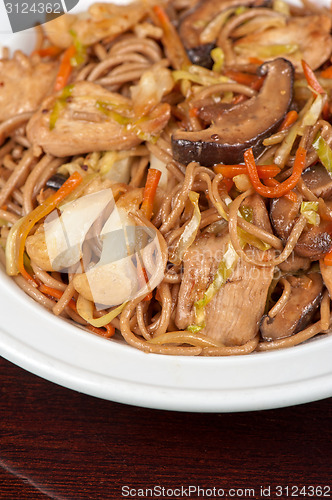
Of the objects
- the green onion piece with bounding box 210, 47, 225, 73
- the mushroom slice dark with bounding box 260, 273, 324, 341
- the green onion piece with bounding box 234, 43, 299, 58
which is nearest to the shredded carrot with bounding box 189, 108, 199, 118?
the green onion piece with bounding box 210, 47, 225, 73

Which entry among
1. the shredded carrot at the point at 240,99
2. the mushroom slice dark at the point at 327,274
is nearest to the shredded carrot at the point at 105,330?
the mushroom slice dark at the point at 327,274

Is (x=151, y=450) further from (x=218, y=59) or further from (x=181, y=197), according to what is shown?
(x=218, y=59)

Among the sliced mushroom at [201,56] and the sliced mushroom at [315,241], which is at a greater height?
the sliced mushroom at [201,56]

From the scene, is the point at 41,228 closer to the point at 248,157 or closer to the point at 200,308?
the point at 200,308

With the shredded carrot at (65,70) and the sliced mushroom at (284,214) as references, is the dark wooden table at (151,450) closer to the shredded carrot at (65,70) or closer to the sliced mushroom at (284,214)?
the sliced mushroom at (284,214)

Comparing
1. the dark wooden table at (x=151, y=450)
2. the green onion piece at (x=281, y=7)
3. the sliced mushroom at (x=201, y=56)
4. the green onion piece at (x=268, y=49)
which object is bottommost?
the dark wooden table at (x=151, y=450)

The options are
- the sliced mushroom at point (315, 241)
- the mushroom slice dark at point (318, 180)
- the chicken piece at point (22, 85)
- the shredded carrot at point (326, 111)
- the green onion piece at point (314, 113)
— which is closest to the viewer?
the sliced mushroom at point (315, 241)

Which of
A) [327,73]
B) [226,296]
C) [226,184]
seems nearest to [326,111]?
[327,73]

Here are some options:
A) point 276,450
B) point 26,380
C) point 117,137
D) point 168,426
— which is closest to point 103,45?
point 117,137
